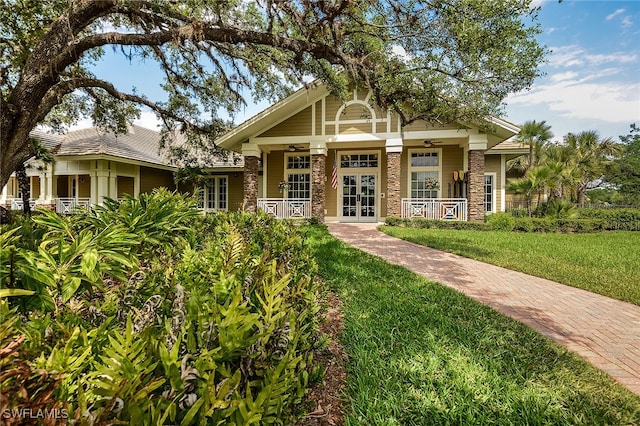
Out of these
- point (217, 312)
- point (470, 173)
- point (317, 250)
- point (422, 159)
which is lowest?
point (317, 250)

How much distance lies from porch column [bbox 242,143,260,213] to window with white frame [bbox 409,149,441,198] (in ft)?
24.7

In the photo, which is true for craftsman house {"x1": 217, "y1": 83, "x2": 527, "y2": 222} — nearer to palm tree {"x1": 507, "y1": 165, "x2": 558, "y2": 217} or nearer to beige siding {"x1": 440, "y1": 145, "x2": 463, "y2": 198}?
beige siding {"x1": 440, "y1": 145, "x2": 463, "y2": 198}

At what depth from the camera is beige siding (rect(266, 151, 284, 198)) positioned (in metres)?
17.0

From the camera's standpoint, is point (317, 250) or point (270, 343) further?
point (317, 250)

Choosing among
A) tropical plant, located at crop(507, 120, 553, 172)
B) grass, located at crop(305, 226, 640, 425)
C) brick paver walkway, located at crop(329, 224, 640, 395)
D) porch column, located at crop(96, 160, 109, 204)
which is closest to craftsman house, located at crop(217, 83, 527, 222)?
tropical plant, located at crop(507, 120, 553, 172)

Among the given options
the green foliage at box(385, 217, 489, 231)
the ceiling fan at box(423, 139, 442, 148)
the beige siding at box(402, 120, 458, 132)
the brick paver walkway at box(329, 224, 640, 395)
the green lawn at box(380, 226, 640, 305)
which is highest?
the beige siding at box(402, 120, 458, 132)

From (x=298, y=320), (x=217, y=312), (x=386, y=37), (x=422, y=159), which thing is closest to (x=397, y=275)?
(x=298, y=320)

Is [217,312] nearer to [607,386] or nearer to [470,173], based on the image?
[607,386]

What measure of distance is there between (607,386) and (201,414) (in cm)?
303

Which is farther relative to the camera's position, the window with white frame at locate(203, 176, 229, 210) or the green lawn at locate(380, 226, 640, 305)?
the window with white frame at locate(203, 176, 229, 210)

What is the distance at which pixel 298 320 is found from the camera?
1.67 meters

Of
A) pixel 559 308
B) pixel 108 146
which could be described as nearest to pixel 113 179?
pixel 108 146

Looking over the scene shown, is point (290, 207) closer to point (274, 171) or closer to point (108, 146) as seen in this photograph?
point (274, 171)

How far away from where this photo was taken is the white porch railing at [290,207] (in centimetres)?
1519
